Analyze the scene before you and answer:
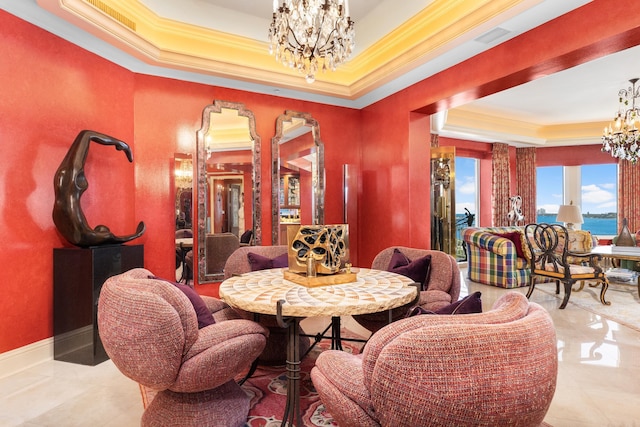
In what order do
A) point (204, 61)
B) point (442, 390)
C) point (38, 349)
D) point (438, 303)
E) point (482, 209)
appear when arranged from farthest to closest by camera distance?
point (482, 209)
point (204, 61)
point (38, 349)
point (438, 303)
point (442, 390)

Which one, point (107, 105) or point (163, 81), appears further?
point (163, 81)

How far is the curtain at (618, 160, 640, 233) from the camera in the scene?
7.76 meters

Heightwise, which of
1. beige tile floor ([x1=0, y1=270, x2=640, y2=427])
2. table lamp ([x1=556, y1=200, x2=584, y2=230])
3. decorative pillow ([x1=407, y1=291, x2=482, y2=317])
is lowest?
beige tile floor ([x1=0, y1=270, x2=640, y2=427])

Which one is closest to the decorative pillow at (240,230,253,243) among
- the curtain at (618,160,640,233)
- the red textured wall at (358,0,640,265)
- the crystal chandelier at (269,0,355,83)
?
the red textured wall at (358,0,640,265)

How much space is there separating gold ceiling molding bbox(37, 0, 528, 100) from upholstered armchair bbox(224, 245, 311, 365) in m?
2.10

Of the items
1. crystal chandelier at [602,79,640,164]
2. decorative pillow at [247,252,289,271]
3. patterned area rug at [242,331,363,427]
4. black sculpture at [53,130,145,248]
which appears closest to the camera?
patterned area rug at [242,331,363,427]

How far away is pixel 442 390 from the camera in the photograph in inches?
34.8

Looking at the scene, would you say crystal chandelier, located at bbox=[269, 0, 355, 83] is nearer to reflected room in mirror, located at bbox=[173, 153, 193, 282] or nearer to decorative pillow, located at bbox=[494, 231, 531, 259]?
reflected room in mirror, located at bbox=[173, 153, 193, 282]

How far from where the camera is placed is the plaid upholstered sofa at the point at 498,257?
530 cm

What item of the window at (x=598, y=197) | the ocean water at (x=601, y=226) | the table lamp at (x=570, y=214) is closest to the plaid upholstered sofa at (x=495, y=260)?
the table lamp at (x=570, y=214)

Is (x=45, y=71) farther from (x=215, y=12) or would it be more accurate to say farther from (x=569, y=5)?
(x=569, y=5)

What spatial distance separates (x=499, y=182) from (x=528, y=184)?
880 mm

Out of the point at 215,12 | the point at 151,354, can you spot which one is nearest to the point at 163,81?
the point at 215,12

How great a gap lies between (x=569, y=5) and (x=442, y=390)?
3026mm
